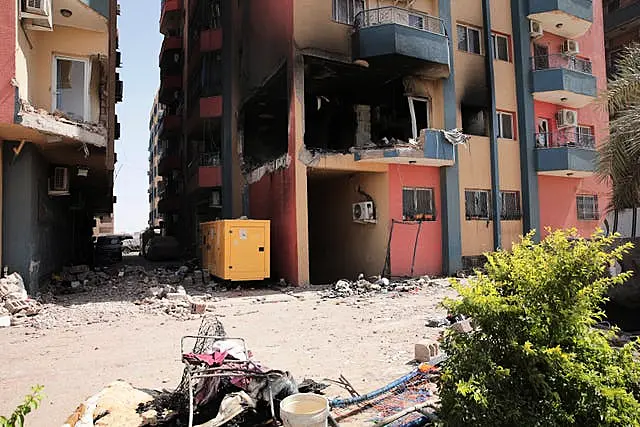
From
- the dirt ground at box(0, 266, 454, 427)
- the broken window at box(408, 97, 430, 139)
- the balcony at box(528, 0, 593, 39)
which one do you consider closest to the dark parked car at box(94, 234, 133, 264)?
the dirt ground at box(0, 266, 454, 427)

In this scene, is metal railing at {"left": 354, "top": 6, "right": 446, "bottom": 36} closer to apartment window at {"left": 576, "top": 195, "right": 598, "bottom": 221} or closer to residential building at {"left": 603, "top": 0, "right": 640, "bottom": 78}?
apartment window at {"left": 576, "top": 195, "right": 598, "bottom": 221}

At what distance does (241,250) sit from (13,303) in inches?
231

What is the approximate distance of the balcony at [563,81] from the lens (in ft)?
58.3

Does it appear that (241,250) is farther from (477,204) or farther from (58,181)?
(477,204)

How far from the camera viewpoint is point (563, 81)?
58.1ft

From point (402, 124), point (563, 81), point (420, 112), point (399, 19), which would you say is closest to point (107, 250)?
point (402, 124)

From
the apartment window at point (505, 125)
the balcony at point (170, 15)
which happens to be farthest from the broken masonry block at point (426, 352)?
the balcony at point (170, 15)

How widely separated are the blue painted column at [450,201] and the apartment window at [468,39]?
1.10 m

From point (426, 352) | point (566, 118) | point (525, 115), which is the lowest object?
point (426, 352)

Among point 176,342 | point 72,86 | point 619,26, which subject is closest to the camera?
point 176,342

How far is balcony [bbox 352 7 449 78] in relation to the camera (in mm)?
14016

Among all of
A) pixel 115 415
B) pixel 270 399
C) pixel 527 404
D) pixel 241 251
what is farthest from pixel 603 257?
pixel 241 251

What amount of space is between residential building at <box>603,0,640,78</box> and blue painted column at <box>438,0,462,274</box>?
13.8 meters

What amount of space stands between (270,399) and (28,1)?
10.8 m
